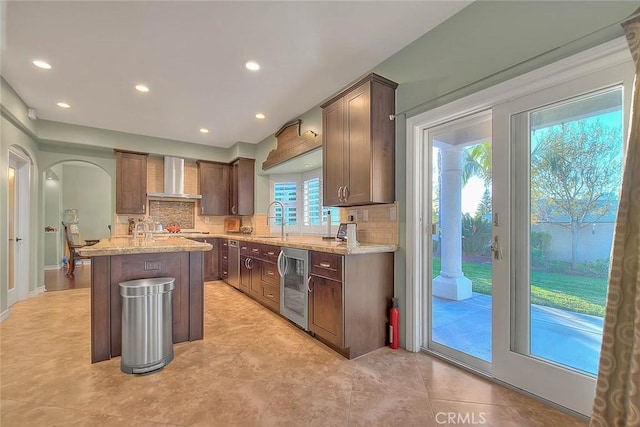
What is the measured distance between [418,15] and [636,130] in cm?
166

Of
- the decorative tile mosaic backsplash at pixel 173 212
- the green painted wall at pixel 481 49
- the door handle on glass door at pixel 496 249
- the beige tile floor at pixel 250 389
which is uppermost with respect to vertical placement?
the green painted wall at pixel 481 49

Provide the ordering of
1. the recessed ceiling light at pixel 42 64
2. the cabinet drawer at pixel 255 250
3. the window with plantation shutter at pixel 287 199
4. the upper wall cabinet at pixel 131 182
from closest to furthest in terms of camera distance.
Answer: the recessed ceiling light at pixel 42 64
the cabinet drawer at pixel 255 250
the upper wall cabinet at pixel 131 182
the window with plantation shutter at pixel 287 199

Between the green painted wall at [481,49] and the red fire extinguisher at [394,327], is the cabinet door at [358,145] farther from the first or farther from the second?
the red fire extinguisher at [394,327]

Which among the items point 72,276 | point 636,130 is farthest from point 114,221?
point 636,130

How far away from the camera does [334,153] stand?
3031mm

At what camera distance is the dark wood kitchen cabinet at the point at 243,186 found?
5.84 meters

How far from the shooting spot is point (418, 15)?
2252 millimetres

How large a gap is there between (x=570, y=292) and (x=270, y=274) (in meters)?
2.91

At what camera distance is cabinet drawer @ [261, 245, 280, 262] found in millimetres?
3469

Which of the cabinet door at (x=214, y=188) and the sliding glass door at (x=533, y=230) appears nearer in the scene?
the sliding glass door at (x=533, y=230)

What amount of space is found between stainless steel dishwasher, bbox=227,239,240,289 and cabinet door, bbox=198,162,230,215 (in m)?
1.41

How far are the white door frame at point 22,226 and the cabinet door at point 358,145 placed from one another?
4741 mm

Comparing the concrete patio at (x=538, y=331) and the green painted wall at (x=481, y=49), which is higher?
the green painted wall at (x=481, y=49)

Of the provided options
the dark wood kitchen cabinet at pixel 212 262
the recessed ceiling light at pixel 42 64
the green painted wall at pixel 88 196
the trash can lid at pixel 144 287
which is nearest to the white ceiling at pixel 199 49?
the recessed ceiling light at pixel 42 64
